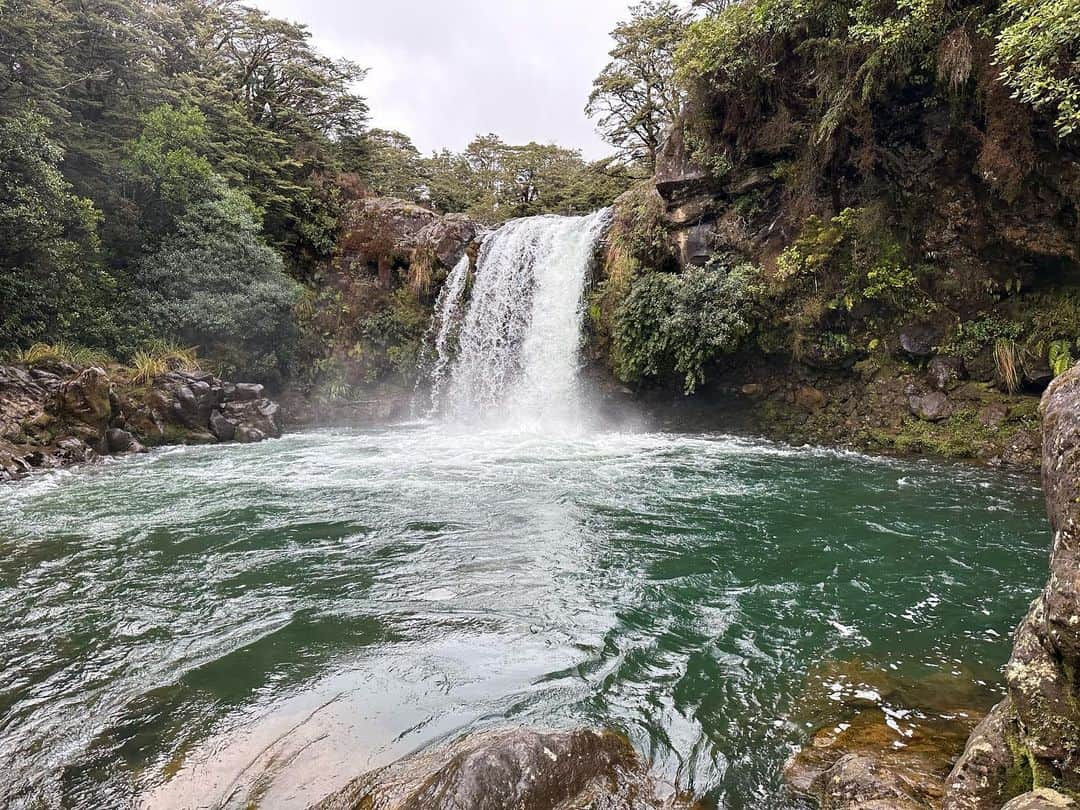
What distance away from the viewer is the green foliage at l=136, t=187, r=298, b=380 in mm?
14984

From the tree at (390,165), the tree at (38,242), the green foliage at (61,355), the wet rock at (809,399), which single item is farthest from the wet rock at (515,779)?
the tree at (390,165)

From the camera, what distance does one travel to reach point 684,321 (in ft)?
39.1

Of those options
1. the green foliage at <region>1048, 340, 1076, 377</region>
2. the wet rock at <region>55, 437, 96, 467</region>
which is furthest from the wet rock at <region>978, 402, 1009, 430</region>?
the wet rock at <region>55, 437, 96, 467</region>

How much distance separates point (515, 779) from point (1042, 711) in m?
2.01

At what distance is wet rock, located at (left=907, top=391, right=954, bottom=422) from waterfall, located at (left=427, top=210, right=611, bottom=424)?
7087 millimetres

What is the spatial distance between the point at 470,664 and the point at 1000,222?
35.6 ft

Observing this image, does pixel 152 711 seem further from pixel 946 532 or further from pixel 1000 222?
pixel 1000 222

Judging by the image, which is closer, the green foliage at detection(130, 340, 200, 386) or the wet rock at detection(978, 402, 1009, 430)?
the wet rock at detection(978, 402, 1009, 430)

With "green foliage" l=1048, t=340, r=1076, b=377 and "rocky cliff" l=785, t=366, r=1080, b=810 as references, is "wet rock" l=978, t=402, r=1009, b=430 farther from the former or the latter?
"rocky cliff" l=785, t=366, r=1080, b=810

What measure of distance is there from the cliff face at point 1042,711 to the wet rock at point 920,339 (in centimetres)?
939

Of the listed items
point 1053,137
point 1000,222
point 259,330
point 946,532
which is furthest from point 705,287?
point 259,330

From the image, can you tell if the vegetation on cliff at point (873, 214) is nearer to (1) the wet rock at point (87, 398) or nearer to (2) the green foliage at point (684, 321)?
(2) the green foliage at point (684, 321)

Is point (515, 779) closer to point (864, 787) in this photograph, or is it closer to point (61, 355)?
point (864, 787)

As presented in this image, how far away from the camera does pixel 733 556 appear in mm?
5578
